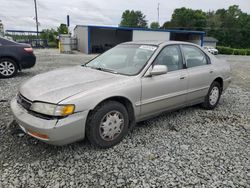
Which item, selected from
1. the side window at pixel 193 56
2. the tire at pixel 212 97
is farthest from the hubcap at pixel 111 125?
the tire at pixel 212 97

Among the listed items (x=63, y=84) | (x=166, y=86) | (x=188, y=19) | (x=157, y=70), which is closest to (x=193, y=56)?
(x=166, y=86)

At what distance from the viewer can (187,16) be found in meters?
68.5

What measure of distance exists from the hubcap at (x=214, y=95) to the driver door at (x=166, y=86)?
0.98 meters

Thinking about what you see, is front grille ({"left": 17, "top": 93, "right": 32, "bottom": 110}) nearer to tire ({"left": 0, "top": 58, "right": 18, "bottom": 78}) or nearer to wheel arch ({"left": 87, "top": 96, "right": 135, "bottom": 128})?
wheel arch ({"left": 87, "top": 96, "right": 135, "bottom": 128})

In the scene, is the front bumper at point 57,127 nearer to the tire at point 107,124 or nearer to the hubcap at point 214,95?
the tire at point 107,124

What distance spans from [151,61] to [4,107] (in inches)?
125

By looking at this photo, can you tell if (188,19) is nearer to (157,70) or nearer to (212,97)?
(212,97)

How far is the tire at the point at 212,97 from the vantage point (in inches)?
176

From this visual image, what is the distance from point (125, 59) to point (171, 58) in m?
0.81

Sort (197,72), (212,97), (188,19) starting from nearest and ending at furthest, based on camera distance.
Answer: (197,72) < (212,97) < (188,19)

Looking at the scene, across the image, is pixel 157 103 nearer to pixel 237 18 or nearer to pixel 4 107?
pixel 4 107

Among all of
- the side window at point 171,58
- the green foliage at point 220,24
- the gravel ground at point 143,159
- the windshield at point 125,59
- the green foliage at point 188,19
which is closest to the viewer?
the gravel ground at point 143,159

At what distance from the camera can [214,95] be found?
460cm

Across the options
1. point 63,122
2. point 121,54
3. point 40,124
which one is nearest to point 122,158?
point 63,122
